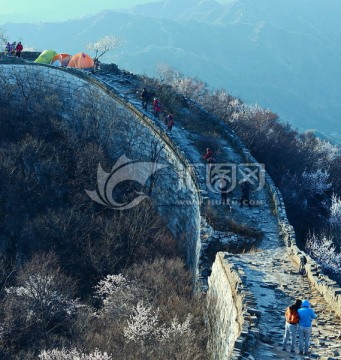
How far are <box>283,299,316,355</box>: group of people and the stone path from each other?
0.61 feet

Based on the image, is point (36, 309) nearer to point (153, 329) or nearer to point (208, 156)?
point (153, 329)

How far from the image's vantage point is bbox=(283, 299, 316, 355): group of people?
10.1 metres

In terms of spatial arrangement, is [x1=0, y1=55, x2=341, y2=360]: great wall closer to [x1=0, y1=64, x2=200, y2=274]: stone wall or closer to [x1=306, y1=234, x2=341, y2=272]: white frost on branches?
[x1=0, y1=64, x2=200, y2=274]: stone wall

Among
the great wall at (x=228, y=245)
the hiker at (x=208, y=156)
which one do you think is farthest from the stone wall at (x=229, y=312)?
the hiker at (x=208, y=156)

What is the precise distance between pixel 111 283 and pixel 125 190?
7.28 m

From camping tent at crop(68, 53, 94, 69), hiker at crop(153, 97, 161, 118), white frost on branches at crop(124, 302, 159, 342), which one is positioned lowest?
white frost on branches at crop(124, 302, 159, 342)

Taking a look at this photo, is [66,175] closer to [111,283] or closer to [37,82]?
[37,82]

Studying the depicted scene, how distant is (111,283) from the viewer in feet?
54.4

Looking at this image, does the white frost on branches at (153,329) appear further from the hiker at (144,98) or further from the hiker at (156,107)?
the hiker at (144,98)

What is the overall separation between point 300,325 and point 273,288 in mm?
2754

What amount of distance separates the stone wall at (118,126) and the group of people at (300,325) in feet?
26.2

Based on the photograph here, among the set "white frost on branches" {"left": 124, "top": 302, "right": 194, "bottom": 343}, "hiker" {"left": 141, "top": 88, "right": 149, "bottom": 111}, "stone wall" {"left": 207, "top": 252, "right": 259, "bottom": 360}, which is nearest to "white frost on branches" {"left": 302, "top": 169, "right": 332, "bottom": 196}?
"hiker" {"left": 141, "top": 88, "right": 149, "bottom": 111}

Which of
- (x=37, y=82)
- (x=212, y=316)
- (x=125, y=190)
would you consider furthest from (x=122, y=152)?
(x=212, y=316)

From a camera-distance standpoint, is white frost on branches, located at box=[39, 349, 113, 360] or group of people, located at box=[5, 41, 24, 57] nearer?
white frost on branches, located at box=[39, 349, 113, 360]
